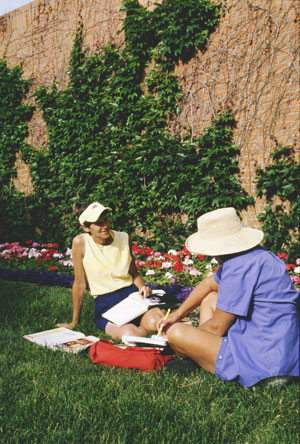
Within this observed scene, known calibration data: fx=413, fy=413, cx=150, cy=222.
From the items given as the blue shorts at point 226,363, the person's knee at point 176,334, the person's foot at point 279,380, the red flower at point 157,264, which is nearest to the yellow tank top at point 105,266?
the person's knee at point 176,334

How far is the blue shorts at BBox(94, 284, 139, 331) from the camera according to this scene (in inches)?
137

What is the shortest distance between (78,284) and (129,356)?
3.49 ft

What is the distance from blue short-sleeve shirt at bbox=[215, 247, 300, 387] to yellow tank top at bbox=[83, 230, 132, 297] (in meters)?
1.50

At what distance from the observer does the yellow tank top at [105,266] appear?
3.56 meters

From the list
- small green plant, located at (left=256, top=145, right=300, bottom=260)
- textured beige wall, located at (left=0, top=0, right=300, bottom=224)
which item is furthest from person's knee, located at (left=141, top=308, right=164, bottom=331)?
textured beige wall, located at (left=0, top=0, right=300, bottom=224)

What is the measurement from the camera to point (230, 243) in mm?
2293

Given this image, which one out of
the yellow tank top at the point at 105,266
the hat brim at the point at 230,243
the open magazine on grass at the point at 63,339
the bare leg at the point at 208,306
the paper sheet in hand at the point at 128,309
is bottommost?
the open magazine on grass at the point at 63,339

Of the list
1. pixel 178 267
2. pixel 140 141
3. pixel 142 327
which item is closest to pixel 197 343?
pixel 142 327

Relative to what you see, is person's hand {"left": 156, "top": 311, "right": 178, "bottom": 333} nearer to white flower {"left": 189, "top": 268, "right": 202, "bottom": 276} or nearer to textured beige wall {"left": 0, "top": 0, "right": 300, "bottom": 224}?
white flower {"left": 189, "top": 268, "right": 202, "bottom": 276}

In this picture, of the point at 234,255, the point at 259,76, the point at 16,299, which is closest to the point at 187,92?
the point at 259,76

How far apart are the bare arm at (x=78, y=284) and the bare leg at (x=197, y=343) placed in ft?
3.94

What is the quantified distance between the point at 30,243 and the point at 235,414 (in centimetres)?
637

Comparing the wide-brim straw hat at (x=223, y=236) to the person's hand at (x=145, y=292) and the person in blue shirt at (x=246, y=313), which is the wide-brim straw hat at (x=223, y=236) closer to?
the person in blue shirt at (x=246, y=313)

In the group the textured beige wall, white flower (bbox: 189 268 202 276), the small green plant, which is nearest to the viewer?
white flower (bbox: 189 268 202 276)
